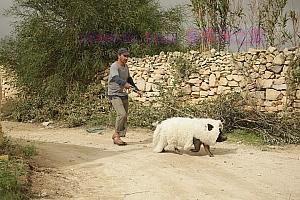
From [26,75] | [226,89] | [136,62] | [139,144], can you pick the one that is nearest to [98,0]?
[136,62]

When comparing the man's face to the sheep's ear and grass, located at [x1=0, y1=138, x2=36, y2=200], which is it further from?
grass, located at [x1=0, y1=138, x2=36, y2=200]

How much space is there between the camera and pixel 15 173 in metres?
6.11

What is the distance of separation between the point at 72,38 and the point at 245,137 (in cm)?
665

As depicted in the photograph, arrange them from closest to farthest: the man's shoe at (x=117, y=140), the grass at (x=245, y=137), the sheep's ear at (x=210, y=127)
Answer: the sheep's ear at (x=210, y=127) < the man's shoe at (x=117, y=140) < the grass at (x=245, y=137)

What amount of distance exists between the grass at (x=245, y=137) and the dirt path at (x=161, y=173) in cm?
51

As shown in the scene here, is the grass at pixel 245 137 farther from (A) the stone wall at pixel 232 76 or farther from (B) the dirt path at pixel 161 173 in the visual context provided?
(A) the stone wall at pixel 232 76

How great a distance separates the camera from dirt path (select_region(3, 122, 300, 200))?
617 cm

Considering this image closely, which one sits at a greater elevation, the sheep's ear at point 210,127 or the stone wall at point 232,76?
the stone wall at point 232,76

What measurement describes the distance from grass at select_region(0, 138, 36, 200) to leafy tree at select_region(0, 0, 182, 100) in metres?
7.29

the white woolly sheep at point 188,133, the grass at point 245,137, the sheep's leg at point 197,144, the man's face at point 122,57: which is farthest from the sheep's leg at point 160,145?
the grass at point 245,137

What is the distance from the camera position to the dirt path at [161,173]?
6172 millimetres

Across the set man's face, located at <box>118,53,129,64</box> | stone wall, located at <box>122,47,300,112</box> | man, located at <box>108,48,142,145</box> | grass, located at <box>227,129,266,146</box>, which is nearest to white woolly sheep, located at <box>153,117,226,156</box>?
man, located at <box>108,48,142,145</box>

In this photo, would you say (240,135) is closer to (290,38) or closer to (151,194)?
(290,38)

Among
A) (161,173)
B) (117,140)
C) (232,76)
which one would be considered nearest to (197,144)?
(161,173)
